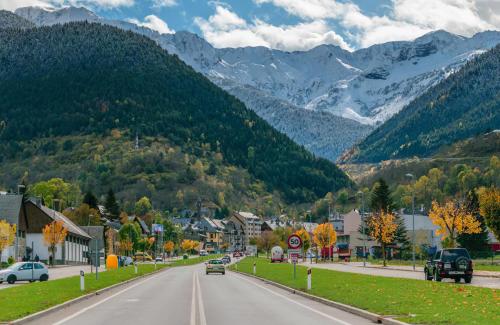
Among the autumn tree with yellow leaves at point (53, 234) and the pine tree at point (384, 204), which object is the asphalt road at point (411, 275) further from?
the pine tree at point (384, 204)

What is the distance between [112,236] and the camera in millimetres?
159125

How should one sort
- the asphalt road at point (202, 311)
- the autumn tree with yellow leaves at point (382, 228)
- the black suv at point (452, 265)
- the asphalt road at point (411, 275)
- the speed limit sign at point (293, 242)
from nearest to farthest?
the asphalt road at point (202, 311), the asphalt road at point (411, 275), the black suv at point (452, 265), the speed limit sign at point (293, 242), the autumn tree with yellow leaves at point (382, 228)

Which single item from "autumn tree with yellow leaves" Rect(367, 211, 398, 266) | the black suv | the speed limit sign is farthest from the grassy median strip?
"autumn tree with yellow leaves" Rect(367, 211, 398, 266)

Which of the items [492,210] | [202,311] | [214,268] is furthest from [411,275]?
[202,311]

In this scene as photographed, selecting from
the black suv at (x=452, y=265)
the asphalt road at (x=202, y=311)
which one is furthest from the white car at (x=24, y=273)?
the black suv at (x=452, y=265)

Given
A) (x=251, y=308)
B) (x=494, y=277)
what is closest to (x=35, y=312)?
(x=251, y=308)

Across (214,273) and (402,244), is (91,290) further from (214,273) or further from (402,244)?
(402,244)

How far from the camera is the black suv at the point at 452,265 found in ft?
160

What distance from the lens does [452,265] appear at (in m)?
49.1

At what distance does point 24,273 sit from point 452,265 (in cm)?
3077

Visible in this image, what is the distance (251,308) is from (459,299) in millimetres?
8085

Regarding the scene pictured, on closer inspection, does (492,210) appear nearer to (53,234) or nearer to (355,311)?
(53,234)

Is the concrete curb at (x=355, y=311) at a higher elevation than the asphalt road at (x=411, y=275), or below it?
higher

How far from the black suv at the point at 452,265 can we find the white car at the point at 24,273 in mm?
28637
